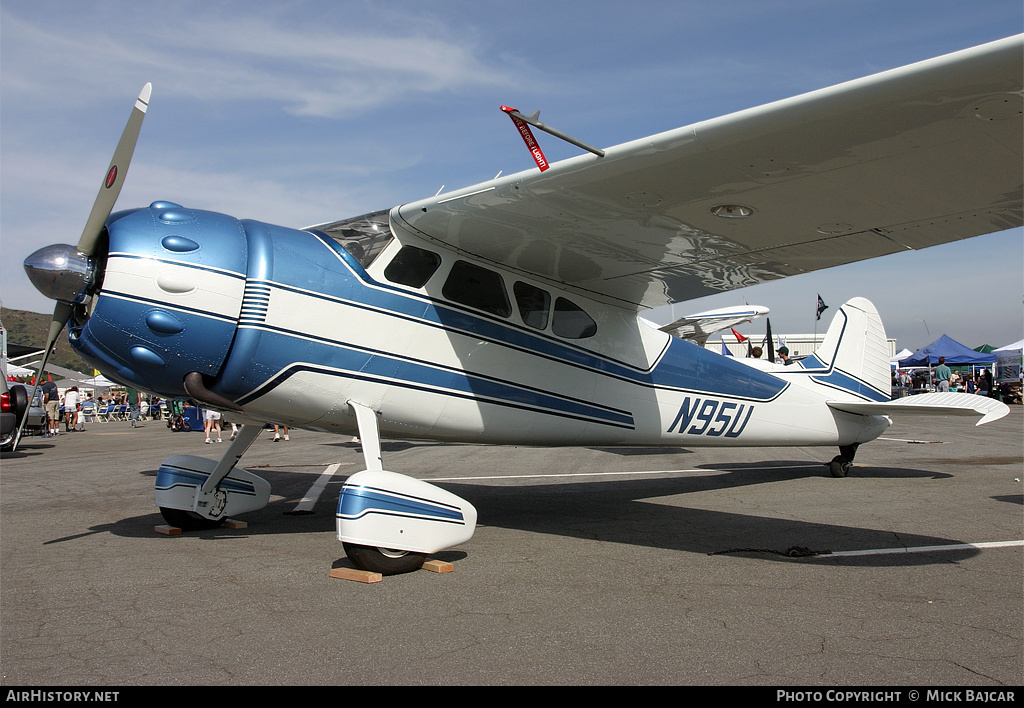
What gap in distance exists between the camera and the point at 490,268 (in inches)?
234

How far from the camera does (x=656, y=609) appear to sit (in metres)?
3.82

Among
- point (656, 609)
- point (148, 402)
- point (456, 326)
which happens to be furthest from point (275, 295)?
point (148, 402)

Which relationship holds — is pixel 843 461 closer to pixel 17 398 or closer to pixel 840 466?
Result: pixel 840 466

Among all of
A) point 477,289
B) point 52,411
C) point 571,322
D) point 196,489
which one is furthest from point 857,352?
point 52,411

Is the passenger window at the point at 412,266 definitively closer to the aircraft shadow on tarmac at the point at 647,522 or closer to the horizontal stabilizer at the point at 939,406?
the aircraft shadow on tarmac at the point at 647,522

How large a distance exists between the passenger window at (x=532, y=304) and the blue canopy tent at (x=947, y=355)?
35.9 meters

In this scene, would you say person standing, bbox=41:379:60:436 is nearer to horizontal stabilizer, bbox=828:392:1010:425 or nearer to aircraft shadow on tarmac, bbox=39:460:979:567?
aircraft shadow on tarmac, bbox=39:460:979:567

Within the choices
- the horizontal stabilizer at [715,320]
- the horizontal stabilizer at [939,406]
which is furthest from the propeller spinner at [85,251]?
the horizontal stabilizer at [715,320]

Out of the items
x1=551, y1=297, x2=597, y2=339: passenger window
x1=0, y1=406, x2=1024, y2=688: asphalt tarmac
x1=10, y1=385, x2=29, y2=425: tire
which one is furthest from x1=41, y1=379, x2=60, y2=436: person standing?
x1=551, y1=297, x2=597, y2=339: passenger window

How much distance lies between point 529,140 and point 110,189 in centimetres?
282

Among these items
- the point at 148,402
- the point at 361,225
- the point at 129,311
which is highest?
the point at 361,225
